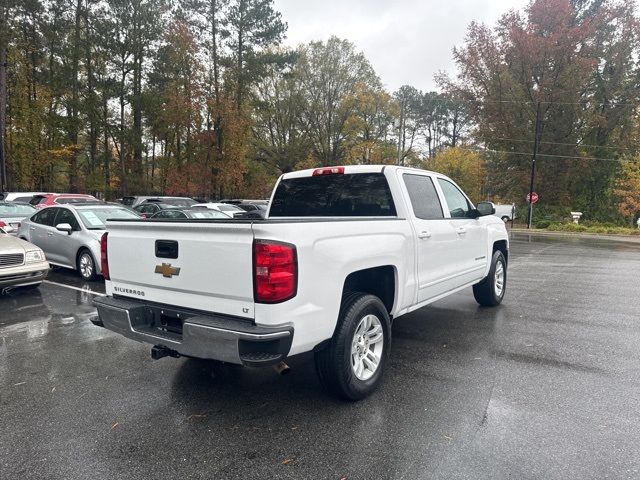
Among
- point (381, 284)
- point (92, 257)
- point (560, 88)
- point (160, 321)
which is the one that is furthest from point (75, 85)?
point (560, 88)

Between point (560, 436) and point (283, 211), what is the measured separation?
133 inches

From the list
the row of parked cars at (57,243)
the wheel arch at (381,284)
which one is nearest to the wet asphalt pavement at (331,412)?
the wheel arch at (381,284)

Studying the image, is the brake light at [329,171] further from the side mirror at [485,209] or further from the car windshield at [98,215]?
the car windshield at [98,215]

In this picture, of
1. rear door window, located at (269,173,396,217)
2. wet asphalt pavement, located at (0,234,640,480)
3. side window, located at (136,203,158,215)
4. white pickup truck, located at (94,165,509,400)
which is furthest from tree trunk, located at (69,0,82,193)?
white pickup truck, located at (94,165,509,400)

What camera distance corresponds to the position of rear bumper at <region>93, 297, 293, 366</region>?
2799 mm

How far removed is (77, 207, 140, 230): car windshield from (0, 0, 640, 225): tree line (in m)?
20.7

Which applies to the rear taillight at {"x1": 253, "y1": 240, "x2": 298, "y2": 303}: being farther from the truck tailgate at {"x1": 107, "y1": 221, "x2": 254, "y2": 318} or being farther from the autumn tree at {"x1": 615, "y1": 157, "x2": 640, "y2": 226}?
the autumn tree at {"x1": 615, "y1": 157, "x2": 640, "y2": 226}

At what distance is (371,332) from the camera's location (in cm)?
374

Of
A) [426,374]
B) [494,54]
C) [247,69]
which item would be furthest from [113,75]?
[426,374]

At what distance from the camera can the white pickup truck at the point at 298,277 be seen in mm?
2859

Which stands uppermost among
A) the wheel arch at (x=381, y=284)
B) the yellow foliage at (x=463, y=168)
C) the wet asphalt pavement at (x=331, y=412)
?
the yellow foliage at (x=463, y=168)

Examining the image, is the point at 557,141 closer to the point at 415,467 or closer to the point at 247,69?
the point at 247,69

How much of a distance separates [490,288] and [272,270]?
4.82 m

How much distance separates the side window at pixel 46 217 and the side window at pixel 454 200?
840 centimetres
